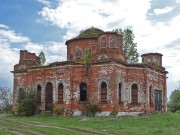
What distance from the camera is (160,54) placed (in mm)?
47438

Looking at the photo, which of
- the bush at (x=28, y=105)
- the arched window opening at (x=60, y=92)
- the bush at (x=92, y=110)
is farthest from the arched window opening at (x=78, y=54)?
the bush at (x=92, y=110)

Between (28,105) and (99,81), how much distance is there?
8976 millimetres

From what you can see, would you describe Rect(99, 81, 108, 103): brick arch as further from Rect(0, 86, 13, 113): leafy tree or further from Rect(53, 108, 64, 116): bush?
Rect(0, 86, 13, 113): leafy tree

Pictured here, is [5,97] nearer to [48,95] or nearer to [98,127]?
[48,95]

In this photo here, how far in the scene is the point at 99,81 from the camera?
38.6m

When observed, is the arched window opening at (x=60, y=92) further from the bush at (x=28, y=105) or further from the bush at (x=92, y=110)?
the bush at (x=92, y=110)

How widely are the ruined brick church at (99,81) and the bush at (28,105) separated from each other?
148 centimetres

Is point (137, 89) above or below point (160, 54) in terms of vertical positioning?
below

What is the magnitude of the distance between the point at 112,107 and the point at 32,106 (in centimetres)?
985

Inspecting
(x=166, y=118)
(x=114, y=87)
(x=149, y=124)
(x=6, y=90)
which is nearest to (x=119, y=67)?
(x=114, y=87)

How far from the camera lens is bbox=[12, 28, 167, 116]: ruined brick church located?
126 ft

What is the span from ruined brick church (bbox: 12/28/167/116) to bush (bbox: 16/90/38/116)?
1.48 metres

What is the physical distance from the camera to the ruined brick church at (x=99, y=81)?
126 feet

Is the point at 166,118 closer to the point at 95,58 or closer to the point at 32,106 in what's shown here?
the point at 95,58
